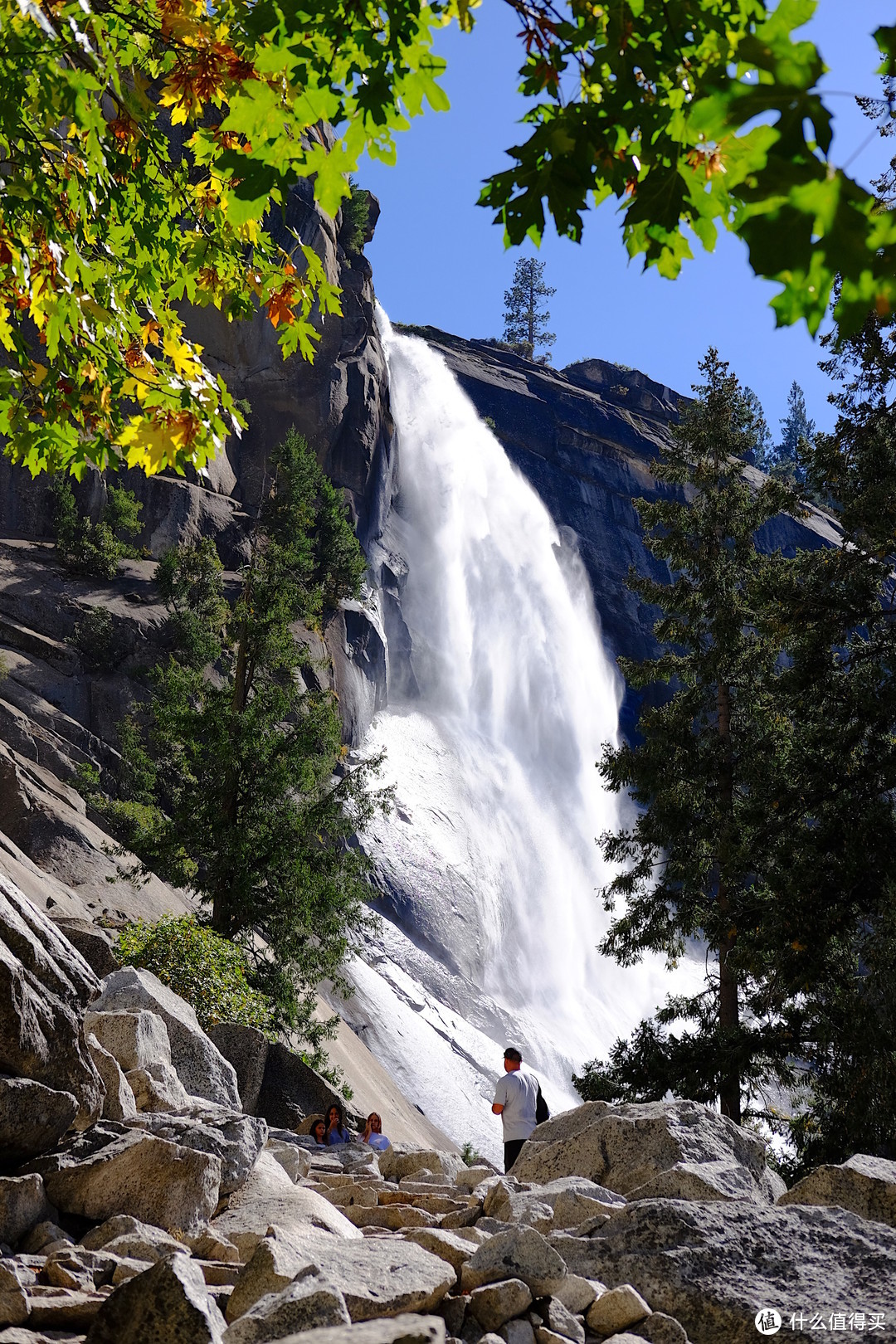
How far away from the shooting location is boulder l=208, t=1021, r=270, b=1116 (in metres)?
11.0

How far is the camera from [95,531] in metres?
32.6

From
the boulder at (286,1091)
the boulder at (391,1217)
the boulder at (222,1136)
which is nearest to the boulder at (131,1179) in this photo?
the boulder at (222,1136)

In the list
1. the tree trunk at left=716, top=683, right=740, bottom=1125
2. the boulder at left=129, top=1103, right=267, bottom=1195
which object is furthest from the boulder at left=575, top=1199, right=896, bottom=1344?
the tree trunk at left=716, top=683, right=740, bottom=1125

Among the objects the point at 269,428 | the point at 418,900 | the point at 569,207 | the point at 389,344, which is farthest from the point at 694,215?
the point at 389,344

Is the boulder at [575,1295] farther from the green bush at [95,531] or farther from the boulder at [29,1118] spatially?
the green bush at [95,531]

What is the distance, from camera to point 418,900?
114 ft

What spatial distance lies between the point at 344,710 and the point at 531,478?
982 inches

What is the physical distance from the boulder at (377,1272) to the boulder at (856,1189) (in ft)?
6.81

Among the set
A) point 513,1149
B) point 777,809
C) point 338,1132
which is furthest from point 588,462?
point 513,1149

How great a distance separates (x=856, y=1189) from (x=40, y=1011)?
3958 millimetres

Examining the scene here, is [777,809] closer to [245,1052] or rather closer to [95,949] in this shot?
[245,1052]

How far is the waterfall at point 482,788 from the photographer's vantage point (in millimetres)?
31234

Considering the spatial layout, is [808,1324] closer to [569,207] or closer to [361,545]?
[569,207]

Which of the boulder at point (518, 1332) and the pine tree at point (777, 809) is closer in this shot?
the boulder at point (518, 1332)
